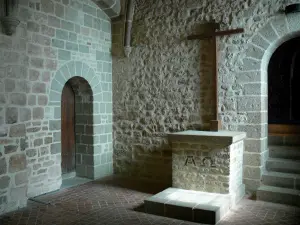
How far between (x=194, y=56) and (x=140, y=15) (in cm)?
168

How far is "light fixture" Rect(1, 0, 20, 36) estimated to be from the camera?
4.50 meters

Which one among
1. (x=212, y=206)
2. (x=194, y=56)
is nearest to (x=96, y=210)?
(x=212, y=206)

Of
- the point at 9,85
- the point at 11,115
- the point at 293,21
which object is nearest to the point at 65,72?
the point at 9,85

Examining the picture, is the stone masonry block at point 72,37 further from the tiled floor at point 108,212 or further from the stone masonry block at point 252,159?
the stone masonry block at point 252,159

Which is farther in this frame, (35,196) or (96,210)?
(35,196)

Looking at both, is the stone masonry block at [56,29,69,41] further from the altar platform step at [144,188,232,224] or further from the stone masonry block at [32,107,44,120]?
the altar platform step at [144,188,232,224]

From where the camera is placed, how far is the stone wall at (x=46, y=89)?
4.63 metres

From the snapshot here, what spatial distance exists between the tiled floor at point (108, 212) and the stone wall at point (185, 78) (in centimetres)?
94

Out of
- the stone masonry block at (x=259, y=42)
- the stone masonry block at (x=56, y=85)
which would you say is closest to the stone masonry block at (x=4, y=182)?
the stone masonry block at (x=56, y=85)

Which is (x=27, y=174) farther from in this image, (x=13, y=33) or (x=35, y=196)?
(x=13, y=33)

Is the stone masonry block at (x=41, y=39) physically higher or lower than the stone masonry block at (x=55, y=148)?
higher

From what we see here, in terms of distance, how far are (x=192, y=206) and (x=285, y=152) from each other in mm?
2601

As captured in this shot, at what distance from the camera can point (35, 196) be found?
5.39 meters

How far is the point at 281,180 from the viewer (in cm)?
520
